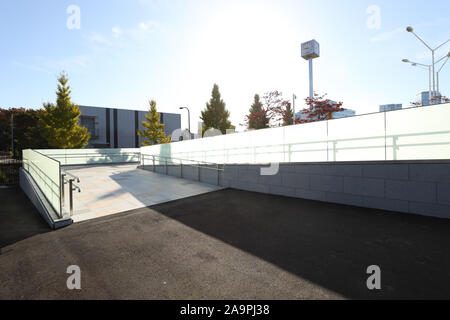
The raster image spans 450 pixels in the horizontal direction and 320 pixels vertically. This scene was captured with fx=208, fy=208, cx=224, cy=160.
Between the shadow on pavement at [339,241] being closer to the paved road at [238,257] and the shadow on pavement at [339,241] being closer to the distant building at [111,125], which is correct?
the paved road at [238,257]

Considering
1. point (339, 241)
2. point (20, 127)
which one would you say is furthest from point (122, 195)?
point (20, 127)

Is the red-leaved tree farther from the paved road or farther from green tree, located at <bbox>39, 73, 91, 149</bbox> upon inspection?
green tree, located at <bbox>39, 73, 91, 149</bbox>

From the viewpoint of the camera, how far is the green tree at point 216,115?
122 feet

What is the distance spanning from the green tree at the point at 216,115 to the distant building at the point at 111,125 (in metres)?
15.9

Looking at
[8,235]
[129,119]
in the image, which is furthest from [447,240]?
[129,119]

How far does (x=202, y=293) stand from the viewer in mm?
2625

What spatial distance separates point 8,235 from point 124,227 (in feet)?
9.14

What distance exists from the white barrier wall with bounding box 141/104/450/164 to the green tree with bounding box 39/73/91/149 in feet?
86.5

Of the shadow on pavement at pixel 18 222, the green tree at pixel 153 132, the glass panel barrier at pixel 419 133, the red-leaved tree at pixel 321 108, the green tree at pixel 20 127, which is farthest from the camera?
the green tree at pixel 153 132

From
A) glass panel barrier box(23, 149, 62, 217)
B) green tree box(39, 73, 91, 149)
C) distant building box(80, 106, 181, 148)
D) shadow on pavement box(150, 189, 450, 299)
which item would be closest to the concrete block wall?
shadow on pavement box(150, 189, 450, 299)

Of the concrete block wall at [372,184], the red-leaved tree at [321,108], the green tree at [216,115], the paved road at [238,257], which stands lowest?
the paved road at [238,257]
